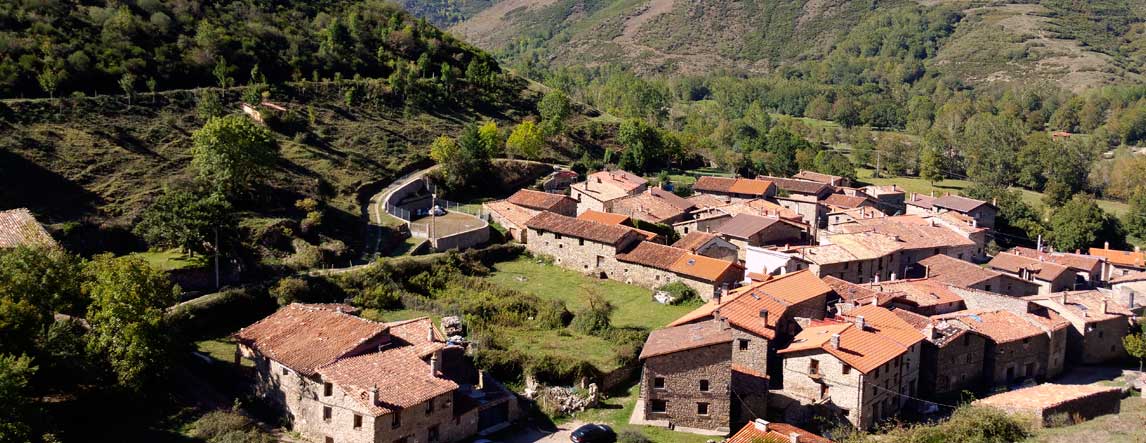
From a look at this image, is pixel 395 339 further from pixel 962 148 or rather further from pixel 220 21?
pixel 962 148


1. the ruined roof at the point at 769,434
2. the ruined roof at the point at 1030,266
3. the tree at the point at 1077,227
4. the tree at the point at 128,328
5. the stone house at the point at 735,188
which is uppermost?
the tree at the point at 128,328

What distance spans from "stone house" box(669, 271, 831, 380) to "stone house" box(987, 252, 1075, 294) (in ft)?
51.7

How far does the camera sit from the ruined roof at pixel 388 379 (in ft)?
85.8

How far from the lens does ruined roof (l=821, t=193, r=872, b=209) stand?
6178cm

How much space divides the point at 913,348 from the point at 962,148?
7408 cm

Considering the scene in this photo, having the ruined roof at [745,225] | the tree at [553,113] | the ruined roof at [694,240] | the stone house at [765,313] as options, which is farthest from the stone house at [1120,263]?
the tree at [553,113]

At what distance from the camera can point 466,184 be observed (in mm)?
61375

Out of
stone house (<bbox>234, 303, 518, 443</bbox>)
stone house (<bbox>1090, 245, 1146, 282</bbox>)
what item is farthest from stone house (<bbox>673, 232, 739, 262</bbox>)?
stone house (<bbox>1090, 245, 1146, 282</bbox>)

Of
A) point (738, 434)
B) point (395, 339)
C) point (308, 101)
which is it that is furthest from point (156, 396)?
point (308, 101)

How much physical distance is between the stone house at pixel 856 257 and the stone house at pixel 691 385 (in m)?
15.3

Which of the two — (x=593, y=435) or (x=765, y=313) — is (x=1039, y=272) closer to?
(x=765, y=313)

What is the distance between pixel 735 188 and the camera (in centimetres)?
6431

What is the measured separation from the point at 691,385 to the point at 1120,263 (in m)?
36.7

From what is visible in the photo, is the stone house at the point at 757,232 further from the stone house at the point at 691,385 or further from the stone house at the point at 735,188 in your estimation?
the stone house at the point at 691,385
